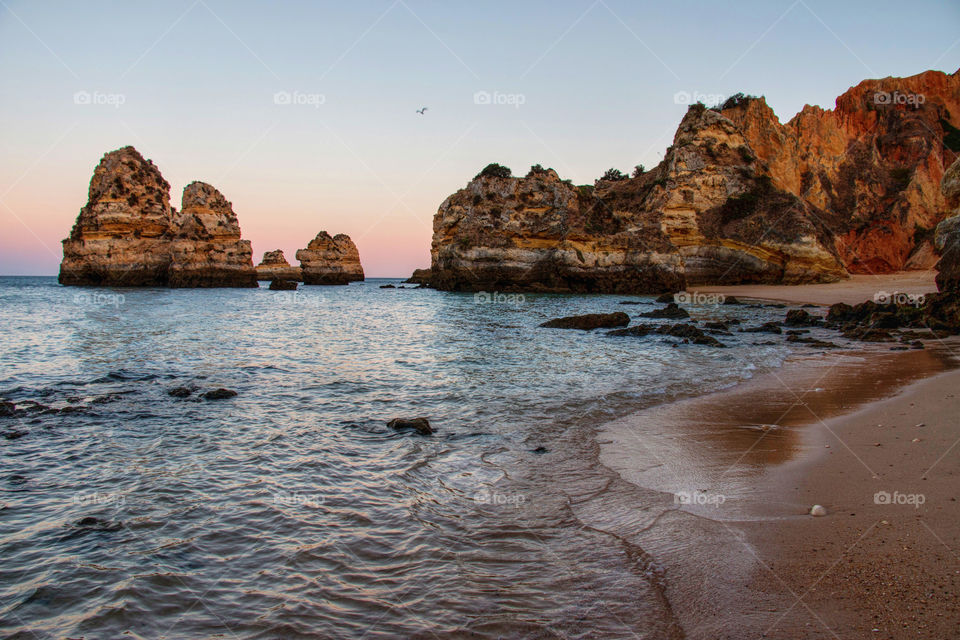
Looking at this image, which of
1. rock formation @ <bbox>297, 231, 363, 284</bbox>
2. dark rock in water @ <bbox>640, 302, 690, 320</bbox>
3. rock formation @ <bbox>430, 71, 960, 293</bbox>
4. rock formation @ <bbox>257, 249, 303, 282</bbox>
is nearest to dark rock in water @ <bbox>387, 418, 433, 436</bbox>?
dark rock in water @ <bbox>640, 302, 690, 320</bbox>

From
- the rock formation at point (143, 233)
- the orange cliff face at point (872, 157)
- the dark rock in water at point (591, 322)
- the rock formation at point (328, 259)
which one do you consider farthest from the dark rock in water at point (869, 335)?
the rock formation at point (328, 259)

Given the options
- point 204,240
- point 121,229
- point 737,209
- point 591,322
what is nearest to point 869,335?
point 591,322

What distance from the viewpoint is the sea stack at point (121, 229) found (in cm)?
5494

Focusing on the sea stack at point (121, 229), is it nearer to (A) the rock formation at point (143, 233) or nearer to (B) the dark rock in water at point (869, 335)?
(A) the rock formation at point (143, 233)

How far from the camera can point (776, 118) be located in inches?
2625

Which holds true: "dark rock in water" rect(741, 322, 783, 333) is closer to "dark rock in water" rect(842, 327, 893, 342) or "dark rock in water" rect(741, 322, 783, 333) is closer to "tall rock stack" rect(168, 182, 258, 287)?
"dark rock in water" rect(842, 327, 893, 342)

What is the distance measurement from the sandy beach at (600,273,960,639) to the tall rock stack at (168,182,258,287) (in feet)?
199

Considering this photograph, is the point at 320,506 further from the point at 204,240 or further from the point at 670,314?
the point at 204,240

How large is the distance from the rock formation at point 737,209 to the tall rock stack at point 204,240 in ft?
79.7

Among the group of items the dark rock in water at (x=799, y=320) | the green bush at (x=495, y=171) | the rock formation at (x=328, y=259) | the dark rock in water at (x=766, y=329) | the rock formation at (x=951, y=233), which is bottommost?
the dark rock in water at (x=766, y=329)

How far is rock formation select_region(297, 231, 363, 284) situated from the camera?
86.1m

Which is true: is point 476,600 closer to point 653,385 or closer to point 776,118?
point 653,385

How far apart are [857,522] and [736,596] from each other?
62.1 inches

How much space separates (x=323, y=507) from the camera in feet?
17.6
